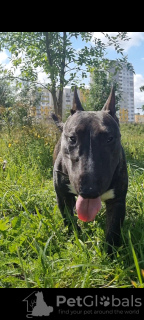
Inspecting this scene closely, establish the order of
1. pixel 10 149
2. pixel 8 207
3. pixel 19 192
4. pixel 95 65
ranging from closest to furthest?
pixel 8 207 < pixel 19 192 < pixel 10 149 < pixel 95 65

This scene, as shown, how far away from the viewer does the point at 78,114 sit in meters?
2.44

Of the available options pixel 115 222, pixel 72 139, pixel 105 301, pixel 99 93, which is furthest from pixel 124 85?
pixel 105 301

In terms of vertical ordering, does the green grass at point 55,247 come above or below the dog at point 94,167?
below

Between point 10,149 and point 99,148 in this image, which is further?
point 10,149

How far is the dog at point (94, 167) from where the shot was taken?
1.96 m

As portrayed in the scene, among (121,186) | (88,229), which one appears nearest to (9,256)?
(88,229)

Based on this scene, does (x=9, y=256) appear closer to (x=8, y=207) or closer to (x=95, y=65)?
(x=8, y=207)

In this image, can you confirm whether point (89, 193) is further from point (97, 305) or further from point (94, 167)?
point (97, 305)

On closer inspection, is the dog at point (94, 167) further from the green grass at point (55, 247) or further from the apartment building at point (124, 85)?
the apartment building at point (124, 85)

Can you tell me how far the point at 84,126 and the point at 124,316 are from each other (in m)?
1.23

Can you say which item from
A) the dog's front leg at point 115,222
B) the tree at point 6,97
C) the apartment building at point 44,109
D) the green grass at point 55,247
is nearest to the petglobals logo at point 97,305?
the green grass at point 55,247

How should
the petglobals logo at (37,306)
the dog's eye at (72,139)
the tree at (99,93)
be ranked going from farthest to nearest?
the tree at (99,93) → the dog's eye at (72,139) → the petglobals logo at (37,306)

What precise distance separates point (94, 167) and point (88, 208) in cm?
31

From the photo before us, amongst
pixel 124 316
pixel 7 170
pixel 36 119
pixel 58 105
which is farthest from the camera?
pixel 58 105
